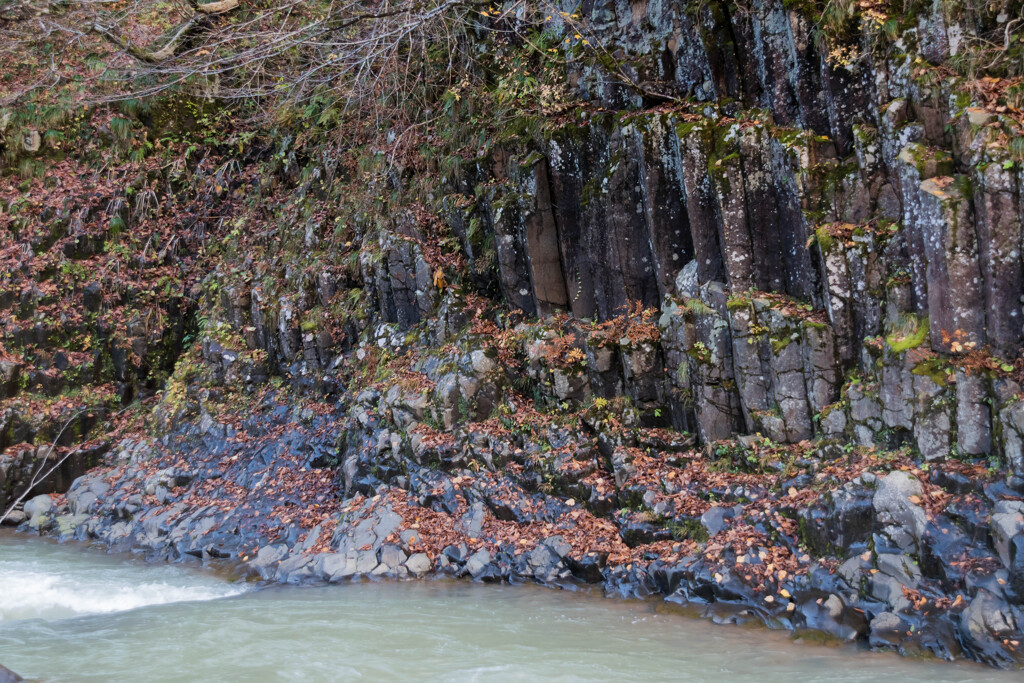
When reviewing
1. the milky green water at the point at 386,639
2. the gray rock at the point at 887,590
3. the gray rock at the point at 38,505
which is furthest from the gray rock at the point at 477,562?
the gray rock at the point at 38,505

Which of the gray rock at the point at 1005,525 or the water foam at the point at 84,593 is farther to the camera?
the water foam at the point at 84,593

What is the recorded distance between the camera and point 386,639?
270 inches

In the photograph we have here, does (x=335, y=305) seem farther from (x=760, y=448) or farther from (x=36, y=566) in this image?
(x=760, y=448)

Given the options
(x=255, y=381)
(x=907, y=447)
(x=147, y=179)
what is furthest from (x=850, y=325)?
Result: (x=147, y=179)

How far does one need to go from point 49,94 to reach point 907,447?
19950 millimetres

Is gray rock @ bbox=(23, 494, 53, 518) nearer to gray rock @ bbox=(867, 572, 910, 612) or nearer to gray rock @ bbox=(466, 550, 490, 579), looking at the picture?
gray rock @ bbox=(466, 550, 490, 579)

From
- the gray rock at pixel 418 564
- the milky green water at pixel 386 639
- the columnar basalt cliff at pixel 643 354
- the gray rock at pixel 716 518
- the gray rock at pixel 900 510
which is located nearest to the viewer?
the milky green water at pixel 386 639

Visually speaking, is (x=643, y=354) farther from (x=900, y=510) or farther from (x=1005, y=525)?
(x=1005, y=525)

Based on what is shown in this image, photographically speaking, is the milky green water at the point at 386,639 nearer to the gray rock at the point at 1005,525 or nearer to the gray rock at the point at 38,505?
the gray rock at the point at 1005,525

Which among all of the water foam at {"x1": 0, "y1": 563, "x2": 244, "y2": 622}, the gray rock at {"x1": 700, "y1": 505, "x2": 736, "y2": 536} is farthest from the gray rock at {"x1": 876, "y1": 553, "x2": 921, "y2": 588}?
the water foam at {"x1": 0, "y1": 563, "x2": 244, "y2": 622}

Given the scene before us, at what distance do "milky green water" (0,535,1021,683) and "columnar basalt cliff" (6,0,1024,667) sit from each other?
49 cm

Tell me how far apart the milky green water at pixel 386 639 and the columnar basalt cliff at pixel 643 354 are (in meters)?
0.49

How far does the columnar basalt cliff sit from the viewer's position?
6.48 metres

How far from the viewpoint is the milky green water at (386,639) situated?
19.2 ft
